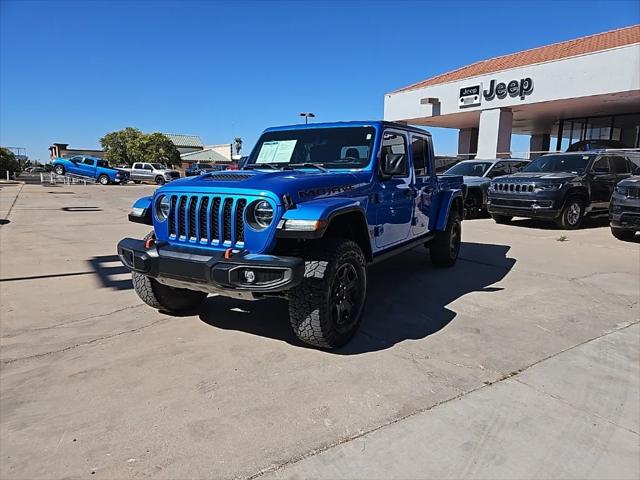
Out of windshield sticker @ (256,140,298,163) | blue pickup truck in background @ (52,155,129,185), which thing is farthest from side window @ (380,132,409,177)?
blue pickup truck in background @ (52,155,129,185)

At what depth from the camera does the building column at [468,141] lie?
3012 centimetres

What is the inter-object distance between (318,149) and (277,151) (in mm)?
512

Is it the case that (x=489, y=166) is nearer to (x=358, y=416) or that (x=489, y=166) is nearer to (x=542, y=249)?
(x=542, y=249)

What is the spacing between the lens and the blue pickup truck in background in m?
33.7

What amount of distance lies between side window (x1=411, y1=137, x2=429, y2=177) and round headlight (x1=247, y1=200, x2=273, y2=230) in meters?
2.69

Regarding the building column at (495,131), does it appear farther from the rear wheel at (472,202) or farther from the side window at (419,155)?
the side window at (419,155)

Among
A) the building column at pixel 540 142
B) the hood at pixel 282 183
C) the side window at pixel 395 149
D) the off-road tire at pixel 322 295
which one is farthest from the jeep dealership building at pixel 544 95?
the off-road tire at pixel 322 295

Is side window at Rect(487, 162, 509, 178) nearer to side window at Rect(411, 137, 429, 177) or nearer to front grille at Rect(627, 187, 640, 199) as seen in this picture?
front grille at Rect(627, 187, 640, 199)

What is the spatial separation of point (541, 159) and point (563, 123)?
15741 mm

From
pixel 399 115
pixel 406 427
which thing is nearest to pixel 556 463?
pixel 406 427

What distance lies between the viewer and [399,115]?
26.9 metres

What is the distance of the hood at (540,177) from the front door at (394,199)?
660 centimetres

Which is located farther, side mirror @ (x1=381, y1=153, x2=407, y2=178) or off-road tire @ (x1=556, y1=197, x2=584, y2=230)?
off-road tire @ (x1=556, y1=197, x2=584, y2=230)

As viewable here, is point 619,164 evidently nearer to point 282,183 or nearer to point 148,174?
point 282,183
